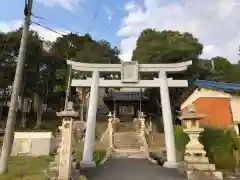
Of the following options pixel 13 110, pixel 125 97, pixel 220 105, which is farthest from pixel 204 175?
pixel 125 97

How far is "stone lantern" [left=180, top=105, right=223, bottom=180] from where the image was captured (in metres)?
10.4

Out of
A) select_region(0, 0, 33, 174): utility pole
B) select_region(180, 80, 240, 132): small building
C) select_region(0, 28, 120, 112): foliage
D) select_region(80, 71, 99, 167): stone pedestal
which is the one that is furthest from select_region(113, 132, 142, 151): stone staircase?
select_region(0, 0, 33, 174): utility pole

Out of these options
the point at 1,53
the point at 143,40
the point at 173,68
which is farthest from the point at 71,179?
the point at 143,40

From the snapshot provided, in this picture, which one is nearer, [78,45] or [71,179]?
[71,179]

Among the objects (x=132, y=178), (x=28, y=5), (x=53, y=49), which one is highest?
(x=53, y=49)

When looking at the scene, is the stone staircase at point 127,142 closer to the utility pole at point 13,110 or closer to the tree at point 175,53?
the tree at point 175,53

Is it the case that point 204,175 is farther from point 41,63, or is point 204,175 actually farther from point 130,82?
point 41,63

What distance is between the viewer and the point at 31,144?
2075cm

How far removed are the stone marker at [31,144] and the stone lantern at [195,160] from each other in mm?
12872

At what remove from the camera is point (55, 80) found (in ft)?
126

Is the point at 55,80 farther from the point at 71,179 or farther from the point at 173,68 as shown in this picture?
the point at 71,179

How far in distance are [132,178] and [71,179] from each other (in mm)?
2597

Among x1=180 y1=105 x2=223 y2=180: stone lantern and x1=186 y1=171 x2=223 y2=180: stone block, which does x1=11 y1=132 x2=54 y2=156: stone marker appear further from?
x1=186 y1=171 x2=223 y2=180: stone block

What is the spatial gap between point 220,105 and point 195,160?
11014 mm
